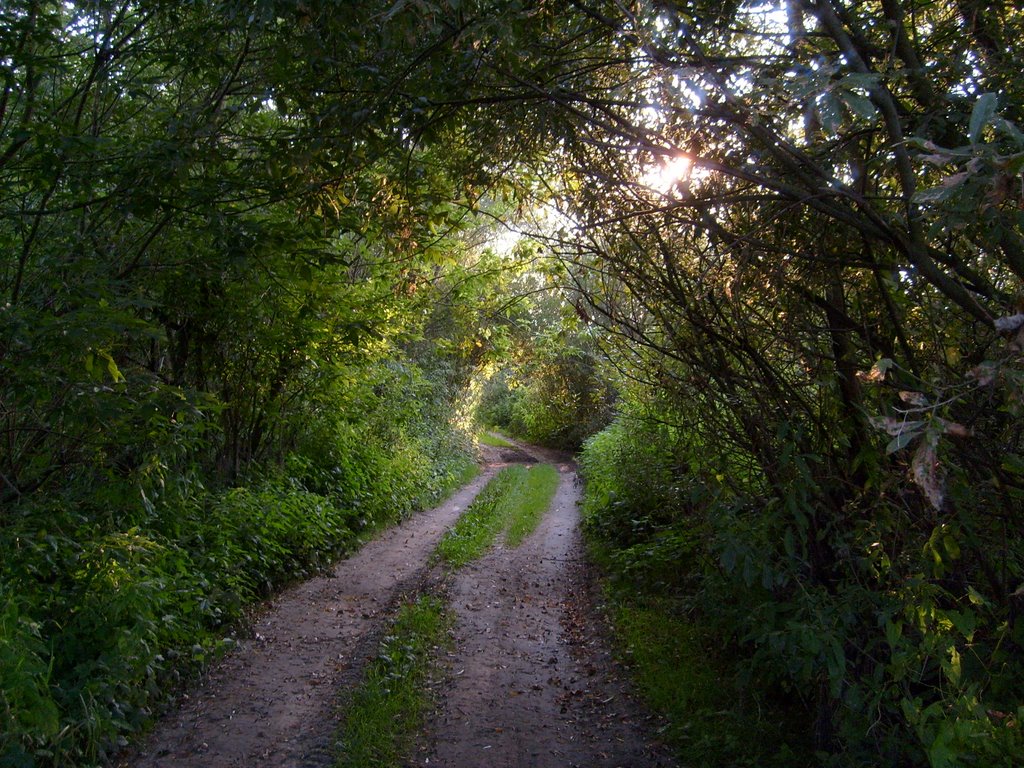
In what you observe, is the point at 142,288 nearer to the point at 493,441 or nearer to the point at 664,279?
the point at 664,279

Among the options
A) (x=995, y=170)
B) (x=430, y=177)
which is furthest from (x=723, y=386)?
(x=430, y=177)

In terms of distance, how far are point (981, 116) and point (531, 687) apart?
5.94m

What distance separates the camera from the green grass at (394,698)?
17.1ft

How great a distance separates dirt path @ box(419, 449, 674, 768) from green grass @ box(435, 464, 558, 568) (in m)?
1.11

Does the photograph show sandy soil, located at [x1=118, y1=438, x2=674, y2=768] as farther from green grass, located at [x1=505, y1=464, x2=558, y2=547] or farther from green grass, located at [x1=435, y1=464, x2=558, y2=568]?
green grass, located at [x1=505, y1=464, x2=558, y2=547]

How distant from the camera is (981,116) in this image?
213 cm

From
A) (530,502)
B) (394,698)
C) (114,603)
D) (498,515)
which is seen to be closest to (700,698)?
(394,698)

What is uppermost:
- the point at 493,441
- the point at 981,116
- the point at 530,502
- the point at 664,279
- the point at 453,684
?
the point at 981,116

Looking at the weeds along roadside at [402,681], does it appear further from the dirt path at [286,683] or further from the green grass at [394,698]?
the dirt path at [286,683]

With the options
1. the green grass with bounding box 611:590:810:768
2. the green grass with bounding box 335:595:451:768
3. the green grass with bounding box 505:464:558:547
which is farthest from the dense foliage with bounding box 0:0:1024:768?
the green grass with bounding box 505:464:558:547

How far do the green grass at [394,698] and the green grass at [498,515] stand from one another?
10.6 ft

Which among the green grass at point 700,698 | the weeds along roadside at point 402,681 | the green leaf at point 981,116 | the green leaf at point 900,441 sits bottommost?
the weeds along roadside at point 402,681

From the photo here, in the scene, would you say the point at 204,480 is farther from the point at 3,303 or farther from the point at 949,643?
the point at 949,643

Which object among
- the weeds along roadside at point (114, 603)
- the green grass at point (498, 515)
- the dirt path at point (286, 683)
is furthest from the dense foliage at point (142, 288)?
the green grass at point (498, 515)
